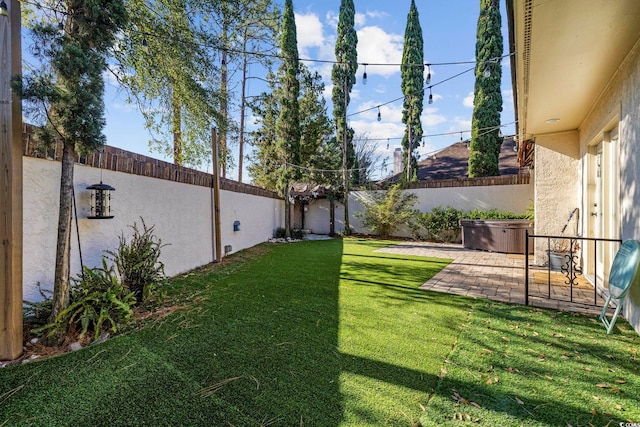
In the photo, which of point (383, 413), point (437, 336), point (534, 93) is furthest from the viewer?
point (534, 93)

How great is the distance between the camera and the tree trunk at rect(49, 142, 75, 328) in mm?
2619

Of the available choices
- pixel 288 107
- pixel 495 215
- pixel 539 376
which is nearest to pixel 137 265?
pixel 539 376

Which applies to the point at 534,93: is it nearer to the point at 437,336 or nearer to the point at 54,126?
the point at 437,336

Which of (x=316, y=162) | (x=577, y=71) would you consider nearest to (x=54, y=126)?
(x=577, y=71)

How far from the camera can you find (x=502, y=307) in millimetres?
3830

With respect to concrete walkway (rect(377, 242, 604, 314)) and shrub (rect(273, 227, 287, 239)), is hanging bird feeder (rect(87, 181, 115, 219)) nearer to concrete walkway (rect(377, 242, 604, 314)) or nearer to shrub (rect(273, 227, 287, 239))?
concrete walkway (rect(377, 242, 604, 314))

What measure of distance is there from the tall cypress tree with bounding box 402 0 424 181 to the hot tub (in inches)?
310

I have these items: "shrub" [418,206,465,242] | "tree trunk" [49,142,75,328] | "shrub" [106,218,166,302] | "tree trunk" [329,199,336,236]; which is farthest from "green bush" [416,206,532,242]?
"tree trunk" [49,142,75,328]

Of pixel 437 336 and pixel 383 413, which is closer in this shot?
pixel 383 413

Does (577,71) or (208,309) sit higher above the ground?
(577,71)

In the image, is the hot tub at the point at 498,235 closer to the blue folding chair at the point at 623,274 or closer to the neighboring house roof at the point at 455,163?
the blue folding chair at the point at 623,274

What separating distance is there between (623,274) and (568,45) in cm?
249

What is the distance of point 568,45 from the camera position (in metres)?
2.97

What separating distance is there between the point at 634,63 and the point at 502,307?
3182mm
